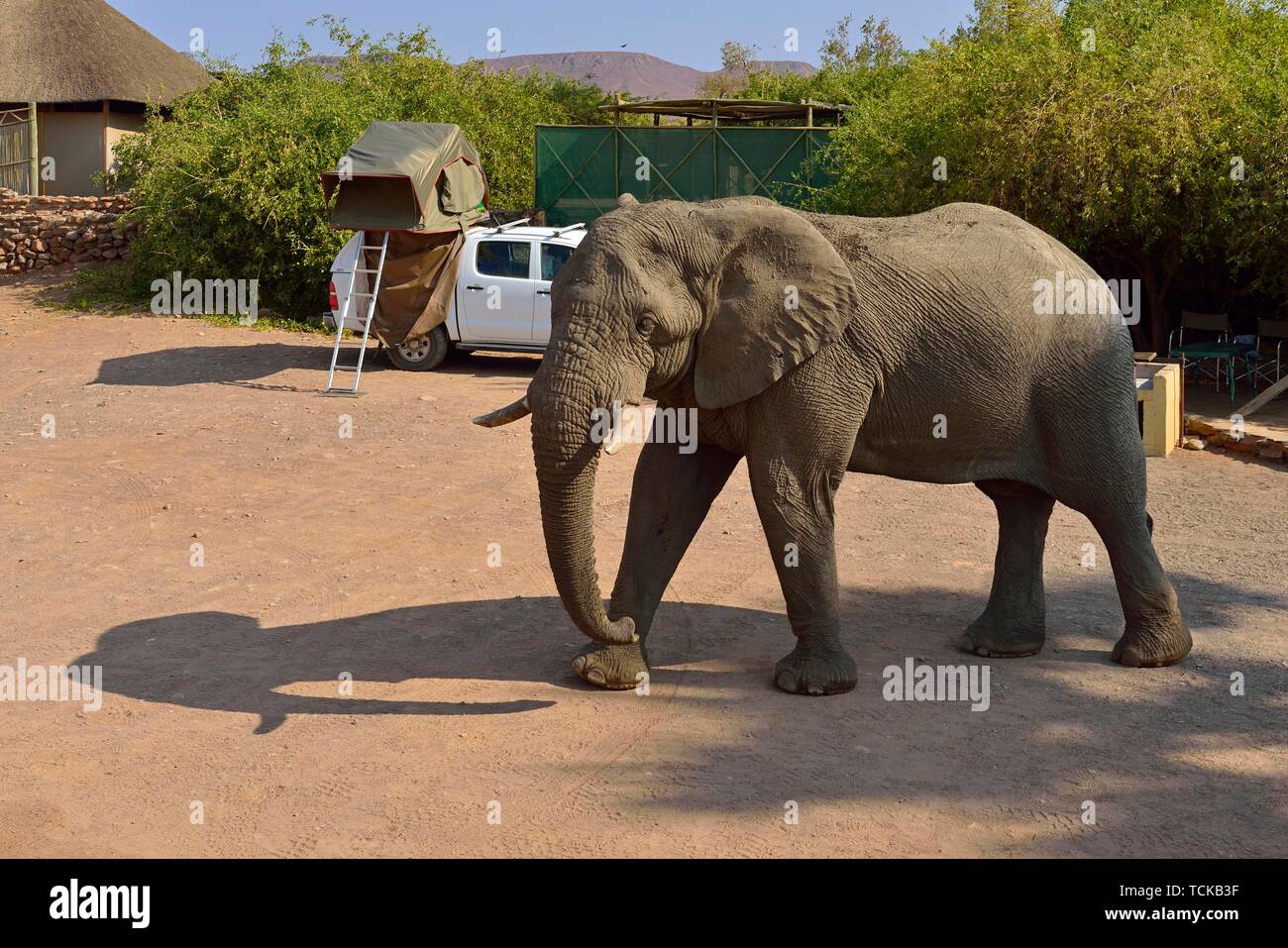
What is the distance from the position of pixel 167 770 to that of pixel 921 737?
3.49m

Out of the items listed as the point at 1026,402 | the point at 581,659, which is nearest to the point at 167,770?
the point at 581,659

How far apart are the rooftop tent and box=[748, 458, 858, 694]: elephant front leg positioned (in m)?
10.7

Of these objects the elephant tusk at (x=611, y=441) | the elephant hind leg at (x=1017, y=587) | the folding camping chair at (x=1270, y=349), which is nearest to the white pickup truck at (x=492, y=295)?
the folding camping chair at (x=1270, y=349)

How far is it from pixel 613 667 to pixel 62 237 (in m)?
21.3

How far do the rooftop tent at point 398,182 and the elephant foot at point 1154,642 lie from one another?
1129 cm

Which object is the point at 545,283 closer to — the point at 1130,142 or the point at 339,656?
the point at 1130,142

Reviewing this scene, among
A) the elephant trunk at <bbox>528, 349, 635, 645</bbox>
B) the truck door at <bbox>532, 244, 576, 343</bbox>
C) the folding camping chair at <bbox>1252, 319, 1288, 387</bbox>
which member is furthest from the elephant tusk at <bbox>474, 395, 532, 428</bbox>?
the folding camping chair at <bbox>1252, 319, 1288, 387</bbox>

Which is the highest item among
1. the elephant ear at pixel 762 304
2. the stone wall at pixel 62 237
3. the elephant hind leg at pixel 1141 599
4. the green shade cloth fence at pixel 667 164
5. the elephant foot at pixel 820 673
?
the green shade cloth fence at pixel 667 164

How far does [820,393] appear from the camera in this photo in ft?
20.8

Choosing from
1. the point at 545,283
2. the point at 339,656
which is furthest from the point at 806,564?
the point at 545,283

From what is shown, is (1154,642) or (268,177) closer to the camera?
(1154,642)

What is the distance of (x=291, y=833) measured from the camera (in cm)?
524

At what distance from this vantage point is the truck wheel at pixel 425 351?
17.4m

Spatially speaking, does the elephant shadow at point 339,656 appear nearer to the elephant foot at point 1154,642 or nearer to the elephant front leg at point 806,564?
the elephant front leg at point 806,564
